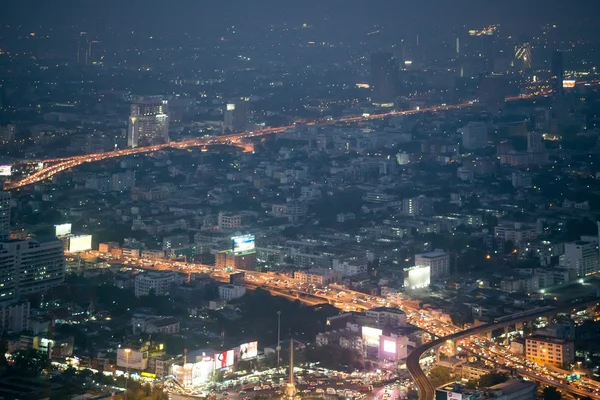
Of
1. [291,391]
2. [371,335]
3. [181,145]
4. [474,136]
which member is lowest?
[291,391]

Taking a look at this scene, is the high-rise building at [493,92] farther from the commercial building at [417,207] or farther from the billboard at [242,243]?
the billboard at [242,243]

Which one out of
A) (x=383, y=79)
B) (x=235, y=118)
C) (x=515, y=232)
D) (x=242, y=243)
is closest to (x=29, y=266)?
(x=242, y=243)

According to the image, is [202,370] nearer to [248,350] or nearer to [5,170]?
[248,350]

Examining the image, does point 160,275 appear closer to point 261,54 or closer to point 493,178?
point 493,178

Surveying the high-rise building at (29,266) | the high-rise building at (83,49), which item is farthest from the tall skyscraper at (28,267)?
the high-rise building at (83,49)

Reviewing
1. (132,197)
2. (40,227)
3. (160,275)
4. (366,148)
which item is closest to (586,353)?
(160,275)

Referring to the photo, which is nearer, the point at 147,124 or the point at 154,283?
the point at 154,283

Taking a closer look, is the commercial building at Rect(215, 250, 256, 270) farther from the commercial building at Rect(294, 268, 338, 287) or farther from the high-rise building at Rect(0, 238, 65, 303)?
the high-rise building at Rect(0, 238, 65, 303)
